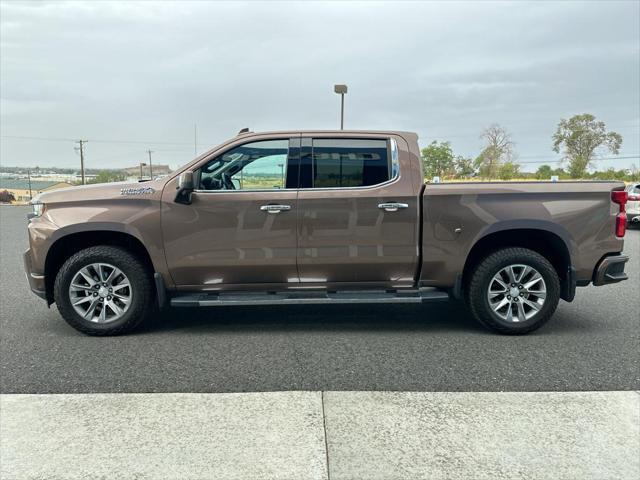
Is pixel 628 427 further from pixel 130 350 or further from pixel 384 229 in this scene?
pixel 130 350

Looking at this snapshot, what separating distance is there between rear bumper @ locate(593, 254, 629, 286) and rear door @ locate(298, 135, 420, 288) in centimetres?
180

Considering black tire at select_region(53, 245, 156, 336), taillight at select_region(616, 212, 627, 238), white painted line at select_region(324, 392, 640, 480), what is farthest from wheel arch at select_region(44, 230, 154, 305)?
taillight at select_region(616, 212, 627, 238)

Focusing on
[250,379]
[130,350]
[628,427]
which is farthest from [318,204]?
[628,427]

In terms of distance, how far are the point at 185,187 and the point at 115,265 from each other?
1012mm

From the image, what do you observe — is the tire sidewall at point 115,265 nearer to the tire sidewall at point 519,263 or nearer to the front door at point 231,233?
the front door at point 231,233

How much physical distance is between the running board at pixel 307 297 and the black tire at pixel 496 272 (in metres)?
0.33

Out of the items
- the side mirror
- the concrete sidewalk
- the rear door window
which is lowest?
the concrete sidewalk

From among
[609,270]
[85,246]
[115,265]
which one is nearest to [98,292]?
[115,265]

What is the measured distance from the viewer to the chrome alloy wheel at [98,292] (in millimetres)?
4695

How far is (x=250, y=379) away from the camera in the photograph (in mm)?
3705

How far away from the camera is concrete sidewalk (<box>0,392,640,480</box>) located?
2537 millimetres

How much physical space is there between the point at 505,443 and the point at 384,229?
7.77 feet

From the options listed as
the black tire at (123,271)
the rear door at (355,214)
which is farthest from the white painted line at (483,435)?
the black tire at (123,271)

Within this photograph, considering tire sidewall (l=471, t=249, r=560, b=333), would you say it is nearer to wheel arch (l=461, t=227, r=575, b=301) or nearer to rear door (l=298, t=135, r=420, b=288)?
wheel arch (l=461, t=227, r=575, b=301)
